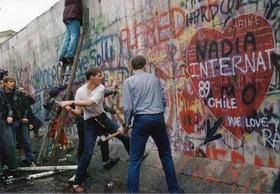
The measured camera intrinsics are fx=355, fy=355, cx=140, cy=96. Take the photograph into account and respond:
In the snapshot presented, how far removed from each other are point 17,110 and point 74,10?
249 centimetres

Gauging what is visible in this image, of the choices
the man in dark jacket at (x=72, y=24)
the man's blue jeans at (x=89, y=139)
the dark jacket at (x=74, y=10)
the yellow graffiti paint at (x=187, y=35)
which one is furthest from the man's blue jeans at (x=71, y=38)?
the yellow graffiti paint at (x=187, y=35)

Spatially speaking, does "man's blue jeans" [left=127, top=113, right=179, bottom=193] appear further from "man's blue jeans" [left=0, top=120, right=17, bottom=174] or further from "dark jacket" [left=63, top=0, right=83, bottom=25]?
"dark jacket" [left=63, top=0, right=83, bottom=25]

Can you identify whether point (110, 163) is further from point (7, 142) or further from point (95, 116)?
point (7, 142)

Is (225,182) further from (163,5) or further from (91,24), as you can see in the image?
(91,24)

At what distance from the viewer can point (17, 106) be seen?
7.23 m

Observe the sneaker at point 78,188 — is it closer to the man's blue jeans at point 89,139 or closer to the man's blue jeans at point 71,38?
the man's blue jeans at point 89,139

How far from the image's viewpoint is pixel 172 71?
17.9 feet

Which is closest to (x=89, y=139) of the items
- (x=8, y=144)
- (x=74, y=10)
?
(x=8, y=144)

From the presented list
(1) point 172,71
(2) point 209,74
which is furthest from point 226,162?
(1) point 172,71

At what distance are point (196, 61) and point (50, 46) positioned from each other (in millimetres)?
5965

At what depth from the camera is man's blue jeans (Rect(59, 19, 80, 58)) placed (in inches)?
306

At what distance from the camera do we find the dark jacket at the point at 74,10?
7805mm

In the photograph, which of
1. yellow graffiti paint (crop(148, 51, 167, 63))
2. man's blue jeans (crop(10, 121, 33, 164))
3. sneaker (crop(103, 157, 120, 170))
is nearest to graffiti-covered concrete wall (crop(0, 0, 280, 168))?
yellow graffiti paint (crop(148, 51, 167, 63))

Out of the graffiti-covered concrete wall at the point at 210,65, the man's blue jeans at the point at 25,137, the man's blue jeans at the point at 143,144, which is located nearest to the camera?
the graffiti-covered concrete wall at the point at 210,65
